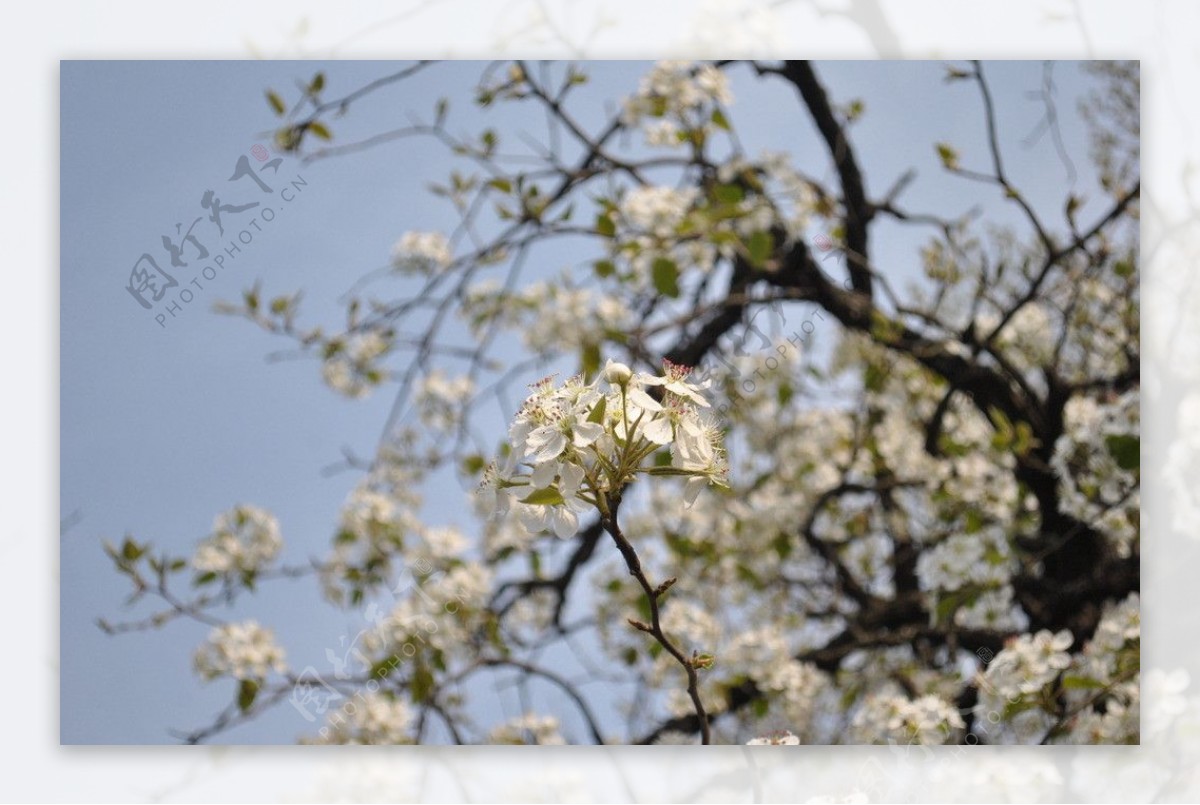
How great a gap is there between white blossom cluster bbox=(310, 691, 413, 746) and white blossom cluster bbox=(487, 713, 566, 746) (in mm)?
143

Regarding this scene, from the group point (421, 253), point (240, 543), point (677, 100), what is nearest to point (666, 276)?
point (677, 100)

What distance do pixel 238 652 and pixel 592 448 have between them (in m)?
1.10

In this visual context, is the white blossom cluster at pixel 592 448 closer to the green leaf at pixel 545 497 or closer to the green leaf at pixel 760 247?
the green leaf at pixel 545 497

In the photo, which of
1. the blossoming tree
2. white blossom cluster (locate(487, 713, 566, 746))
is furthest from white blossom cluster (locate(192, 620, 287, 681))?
white blossom cluster (locate(487, 713, 566, 746))

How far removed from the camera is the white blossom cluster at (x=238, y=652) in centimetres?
177

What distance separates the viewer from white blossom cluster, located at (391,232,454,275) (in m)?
1.81

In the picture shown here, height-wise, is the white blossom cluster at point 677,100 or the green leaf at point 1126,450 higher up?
the white blossom cluster at point 677,100

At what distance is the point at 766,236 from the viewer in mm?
1861

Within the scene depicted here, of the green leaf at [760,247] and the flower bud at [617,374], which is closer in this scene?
the flower bud at [617,374]

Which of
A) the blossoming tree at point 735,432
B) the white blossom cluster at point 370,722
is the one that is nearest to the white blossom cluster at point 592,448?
the blossoming tree at point 735,432

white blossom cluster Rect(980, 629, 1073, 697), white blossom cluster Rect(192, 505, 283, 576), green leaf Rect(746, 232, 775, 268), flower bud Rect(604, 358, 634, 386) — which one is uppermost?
green leaf Rect(746, 232, 775, 268)

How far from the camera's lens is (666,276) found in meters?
1.86

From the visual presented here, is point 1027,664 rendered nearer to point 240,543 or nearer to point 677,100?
point 677,100

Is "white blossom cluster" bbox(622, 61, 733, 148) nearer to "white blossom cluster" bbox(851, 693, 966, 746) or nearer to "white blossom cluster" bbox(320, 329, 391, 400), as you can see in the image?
"white blossom cluster" bbox(320, 329, 391, 400)
